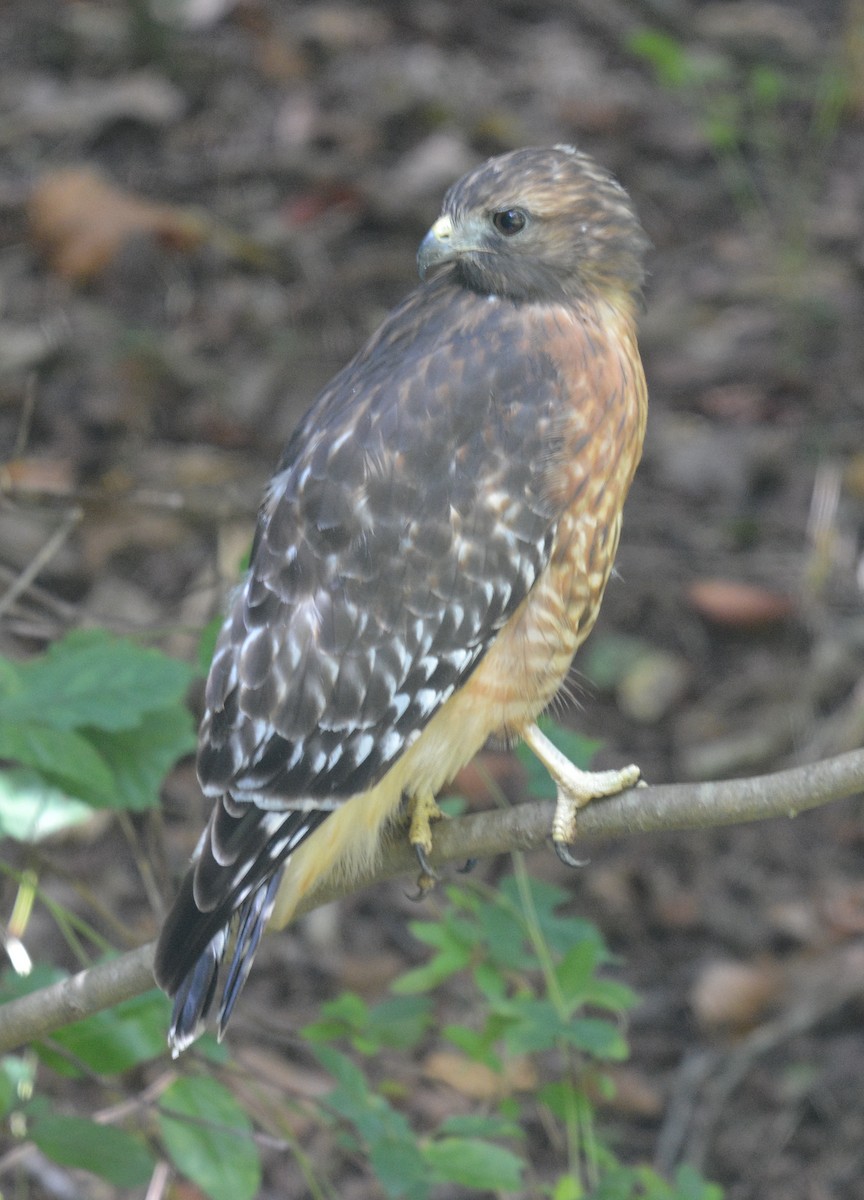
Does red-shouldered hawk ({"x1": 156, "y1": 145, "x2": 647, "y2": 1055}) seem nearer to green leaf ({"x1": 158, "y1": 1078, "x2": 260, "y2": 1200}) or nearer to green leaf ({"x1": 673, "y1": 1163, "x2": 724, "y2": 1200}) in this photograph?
green leaf ({"x1": 158, "y1": 1078, "x2": 260, "y2": 1200})

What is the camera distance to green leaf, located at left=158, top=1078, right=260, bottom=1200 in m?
3.04

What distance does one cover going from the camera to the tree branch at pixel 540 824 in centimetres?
250

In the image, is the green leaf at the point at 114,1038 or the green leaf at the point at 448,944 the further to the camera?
the green leaf at the point at 448,944

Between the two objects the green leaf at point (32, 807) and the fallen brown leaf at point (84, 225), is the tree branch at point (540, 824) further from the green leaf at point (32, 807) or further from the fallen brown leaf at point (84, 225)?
the fallen brown leaf at point (84, 225)

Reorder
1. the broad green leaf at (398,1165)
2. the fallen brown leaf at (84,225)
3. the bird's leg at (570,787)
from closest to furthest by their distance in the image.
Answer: the bird's leg at (570,787)
the broad green leaf at (398,1165)
the fallen brown leaf at (84,225)

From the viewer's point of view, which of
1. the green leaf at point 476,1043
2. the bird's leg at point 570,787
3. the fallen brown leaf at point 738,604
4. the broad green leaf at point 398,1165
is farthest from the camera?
the fallen brown leaf at point 738,604

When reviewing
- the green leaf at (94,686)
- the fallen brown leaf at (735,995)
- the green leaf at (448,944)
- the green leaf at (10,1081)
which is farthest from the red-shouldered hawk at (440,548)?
the fallen brown leaf at (735,995)

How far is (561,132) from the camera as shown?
742 cm

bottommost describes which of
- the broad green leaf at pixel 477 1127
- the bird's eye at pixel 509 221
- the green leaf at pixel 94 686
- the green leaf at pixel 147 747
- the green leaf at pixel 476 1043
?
the green leaf at pixel 476 1043

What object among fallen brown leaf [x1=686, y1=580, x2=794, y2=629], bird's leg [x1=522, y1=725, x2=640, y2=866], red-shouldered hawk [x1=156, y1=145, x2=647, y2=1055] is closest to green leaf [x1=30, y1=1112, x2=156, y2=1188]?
red-shouldered hawk [x1=156, y1=145, x2=647, y2=1055]

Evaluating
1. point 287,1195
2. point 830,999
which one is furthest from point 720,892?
point 287,1195

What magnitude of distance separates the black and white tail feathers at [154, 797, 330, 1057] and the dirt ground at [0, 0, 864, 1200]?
0.83 m

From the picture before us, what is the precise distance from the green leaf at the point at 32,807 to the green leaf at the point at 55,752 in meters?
0.18

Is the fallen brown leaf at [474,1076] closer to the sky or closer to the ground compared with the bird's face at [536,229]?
closer to the ground
